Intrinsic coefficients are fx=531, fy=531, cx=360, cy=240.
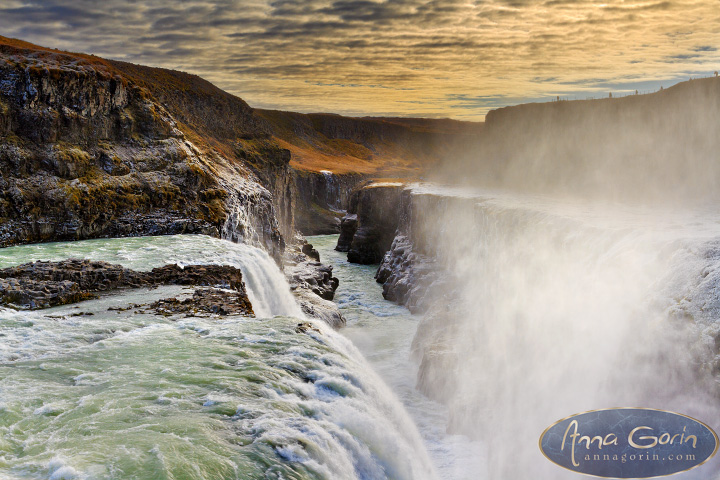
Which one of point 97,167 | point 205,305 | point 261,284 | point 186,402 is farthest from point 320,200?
point 186,402

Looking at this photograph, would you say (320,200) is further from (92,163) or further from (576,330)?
(576,330)

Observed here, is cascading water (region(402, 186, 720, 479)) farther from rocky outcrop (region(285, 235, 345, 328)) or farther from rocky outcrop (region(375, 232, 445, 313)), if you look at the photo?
rocky outcrop (region(375, 232, 445, 313))

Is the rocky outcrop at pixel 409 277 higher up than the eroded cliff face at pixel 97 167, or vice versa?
the eroded cliff face at pixel 97 167

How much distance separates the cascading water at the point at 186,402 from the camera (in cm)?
791

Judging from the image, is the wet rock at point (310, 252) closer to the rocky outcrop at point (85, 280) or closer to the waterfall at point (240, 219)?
the waterfall at point (240, 219)

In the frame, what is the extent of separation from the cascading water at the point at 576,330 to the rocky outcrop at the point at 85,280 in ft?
29.9

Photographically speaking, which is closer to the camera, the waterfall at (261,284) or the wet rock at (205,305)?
the wet rock at (205,305)

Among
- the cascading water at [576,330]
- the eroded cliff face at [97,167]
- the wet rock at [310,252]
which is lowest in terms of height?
the wet rock at [310,252]

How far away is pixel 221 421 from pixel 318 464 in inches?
79.1

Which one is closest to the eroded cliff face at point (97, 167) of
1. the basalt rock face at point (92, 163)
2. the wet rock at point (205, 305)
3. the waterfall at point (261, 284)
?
the basalt rock face at point (92, 163)

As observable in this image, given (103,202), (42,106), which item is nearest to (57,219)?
(103,202)

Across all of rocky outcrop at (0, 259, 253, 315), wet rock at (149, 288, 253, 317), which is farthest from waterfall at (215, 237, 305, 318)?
wet rock at (149, 288, 253, 317)

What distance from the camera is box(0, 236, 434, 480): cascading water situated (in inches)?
311

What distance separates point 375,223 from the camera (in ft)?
195
